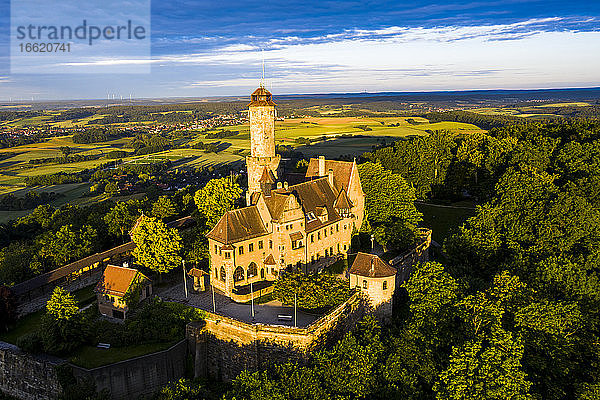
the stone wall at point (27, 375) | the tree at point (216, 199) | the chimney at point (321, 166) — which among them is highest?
the chimney at point (321, 166)

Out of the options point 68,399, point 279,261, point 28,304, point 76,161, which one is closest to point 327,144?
point 76,161

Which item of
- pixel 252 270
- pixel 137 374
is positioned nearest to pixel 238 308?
pixel 252 270

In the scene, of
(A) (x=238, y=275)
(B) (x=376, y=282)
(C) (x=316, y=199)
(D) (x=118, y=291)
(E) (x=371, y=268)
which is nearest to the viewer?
(B) (x=376, y=282)

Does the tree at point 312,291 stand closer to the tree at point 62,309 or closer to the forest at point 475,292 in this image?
the forest at point 475,292

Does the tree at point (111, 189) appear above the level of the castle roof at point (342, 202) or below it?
below

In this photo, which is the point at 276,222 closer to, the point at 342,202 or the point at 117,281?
the point at 342,202

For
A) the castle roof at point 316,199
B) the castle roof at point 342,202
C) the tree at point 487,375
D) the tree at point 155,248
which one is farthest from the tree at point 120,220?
the tree at point 487,375
